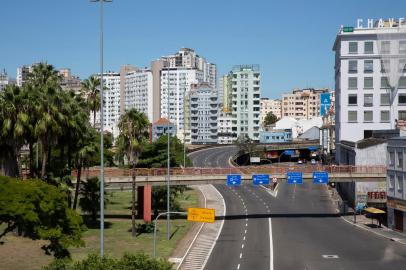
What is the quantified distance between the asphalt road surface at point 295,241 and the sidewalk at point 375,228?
122 centimetres

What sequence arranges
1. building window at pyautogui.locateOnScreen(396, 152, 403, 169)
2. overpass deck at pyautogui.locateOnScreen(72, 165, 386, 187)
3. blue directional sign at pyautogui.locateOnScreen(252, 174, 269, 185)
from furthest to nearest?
blue directional sign at pyautogui.locateOnScreen(252, 174, 269, 185) → overpass deck at pyautogui.locateOnScreen(72, 165, 386, 187) → building window at pyautogui.locateOnScreen(396, 152, 403, 169)

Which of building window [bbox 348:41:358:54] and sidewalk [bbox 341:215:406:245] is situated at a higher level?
building window [bbox 348:41:358:54]

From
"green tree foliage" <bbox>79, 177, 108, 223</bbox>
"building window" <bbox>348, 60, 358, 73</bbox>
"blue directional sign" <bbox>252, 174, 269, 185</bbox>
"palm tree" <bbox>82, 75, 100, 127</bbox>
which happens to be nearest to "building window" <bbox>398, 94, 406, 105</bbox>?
"building window" <bbox>348, 60, 358, 73</bbox>

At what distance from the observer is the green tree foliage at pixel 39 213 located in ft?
137

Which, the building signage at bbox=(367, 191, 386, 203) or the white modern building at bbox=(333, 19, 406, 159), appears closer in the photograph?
the building signage at bbox=(367, 191, 386, 203)

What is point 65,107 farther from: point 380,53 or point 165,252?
point 380,53

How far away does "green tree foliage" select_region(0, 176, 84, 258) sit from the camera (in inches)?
1650

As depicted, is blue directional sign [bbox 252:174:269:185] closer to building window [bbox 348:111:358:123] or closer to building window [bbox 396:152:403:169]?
building window [bbox 396:152:403:169]

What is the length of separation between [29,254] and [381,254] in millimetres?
33127

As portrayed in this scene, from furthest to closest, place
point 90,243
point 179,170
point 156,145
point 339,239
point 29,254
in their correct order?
point 156,145, point 179,170, point 339,239, point 90,243, point 29,254

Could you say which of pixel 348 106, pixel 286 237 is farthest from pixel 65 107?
pixel 348 106

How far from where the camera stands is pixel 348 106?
379 feet

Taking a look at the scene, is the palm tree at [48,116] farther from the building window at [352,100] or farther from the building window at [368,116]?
the building window at [368,116]

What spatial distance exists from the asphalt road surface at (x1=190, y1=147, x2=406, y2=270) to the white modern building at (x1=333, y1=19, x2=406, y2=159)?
18.6 m
